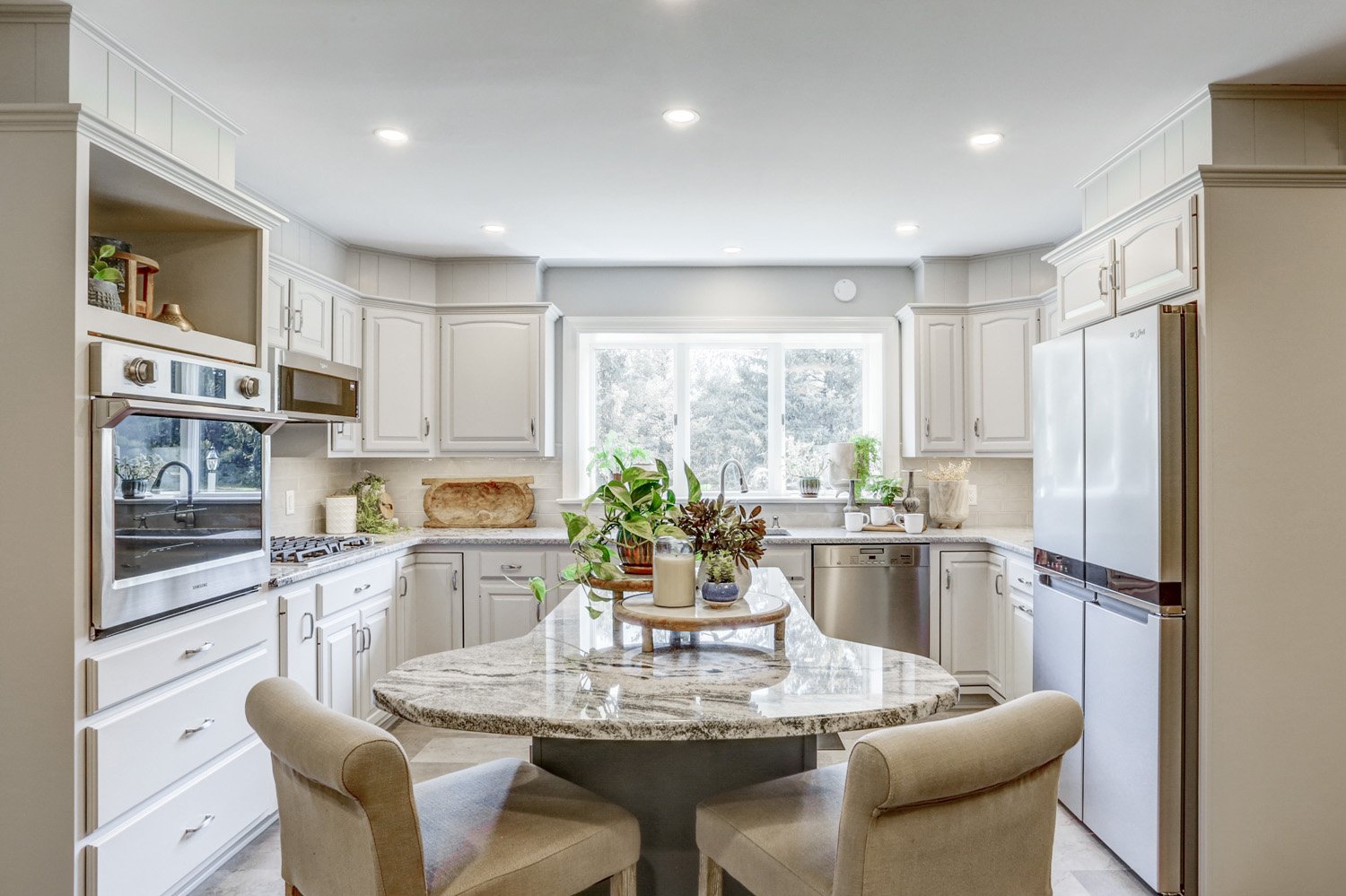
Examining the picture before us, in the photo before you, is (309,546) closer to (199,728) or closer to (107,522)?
(199,728)

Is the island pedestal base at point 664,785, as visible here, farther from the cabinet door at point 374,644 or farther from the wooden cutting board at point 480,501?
the wooden cutting board at point 480,501

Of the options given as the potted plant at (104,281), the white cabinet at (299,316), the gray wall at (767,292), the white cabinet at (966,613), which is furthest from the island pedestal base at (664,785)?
the gray wall at (767,292)

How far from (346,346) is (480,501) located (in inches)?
47.3

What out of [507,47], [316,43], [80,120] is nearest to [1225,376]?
[507,47]

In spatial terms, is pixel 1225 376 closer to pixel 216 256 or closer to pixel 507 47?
pixel 507 47

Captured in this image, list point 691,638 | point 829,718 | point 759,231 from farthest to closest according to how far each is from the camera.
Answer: point 759,231, point 691,638, point 829,718

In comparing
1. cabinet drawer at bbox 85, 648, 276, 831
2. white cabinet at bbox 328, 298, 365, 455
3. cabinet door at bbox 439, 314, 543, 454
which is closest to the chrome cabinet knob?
cabinet drawer at bbox 85, 648, 276, 831

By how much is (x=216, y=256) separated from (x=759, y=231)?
2.48 meters

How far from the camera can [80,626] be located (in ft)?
6.27

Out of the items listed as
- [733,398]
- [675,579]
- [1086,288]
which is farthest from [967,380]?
[675,579]

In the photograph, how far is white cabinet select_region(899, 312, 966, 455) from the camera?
14.8ft

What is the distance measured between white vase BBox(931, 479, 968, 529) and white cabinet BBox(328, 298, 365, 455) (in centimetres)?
324

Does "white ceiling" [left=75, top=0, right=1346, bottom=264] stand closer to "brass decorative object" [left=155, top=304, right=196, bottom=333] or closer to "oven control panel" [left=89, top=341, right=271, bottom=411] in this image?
"brass decorative object" [left=155, top=304, right=196, bottom=333]

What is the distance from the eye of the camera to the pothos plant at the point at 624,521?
72.5 inches
